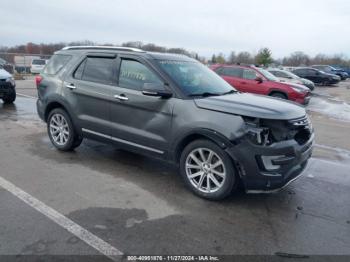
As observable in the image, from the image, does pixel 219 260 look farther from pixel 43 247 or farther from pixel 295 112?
pixel 295 112

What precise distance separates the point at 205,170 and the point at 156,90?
1.20 m

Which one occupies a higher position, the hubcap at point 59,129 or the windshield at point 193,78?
the windshield at point 193,78

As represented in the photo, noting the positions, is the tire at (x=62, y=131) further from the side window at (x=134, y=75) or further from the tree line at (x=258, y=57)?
the tree line at (x=258, y=57)

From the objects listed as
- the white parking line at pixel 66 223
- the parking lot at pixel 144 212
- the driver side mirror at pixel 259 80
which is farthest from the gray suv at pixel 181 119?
the driver side mirror at pixel 259 80

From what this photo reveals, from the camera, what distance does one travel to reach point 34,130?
24.2ft

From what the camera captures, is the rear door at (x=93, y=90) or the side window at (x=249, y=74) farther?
the side window at (x=249, y=74)

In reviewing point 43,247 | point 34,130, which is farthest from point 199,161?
point 34,130

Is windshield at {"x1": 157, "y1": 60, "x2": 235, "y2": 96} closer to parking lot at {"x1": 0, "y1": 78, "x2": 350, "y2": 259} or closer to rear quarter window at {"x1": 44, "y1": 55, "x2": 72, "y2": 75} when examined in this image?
parking lot at {"x1": 0, "y1": 78, "x2": 350, "y2": 259}

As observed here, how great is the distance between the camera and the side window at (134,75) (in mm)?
4559

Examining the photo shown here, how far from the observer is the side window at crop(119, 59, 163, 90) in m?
4.56

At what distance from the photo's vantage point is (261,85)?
12781 millimetres

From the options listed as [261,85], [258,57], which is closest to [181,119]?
[261,85]

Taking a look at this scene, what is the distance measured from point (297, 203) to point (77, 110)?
3.64 metres

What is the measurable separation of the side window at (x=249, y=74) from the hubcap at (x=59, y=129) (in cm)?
891
